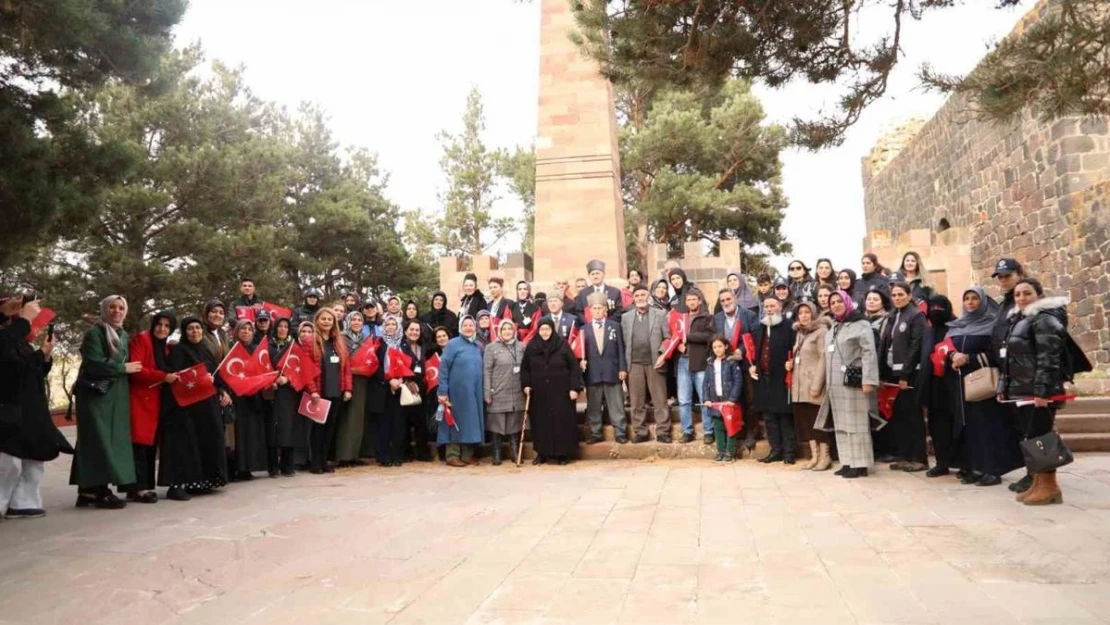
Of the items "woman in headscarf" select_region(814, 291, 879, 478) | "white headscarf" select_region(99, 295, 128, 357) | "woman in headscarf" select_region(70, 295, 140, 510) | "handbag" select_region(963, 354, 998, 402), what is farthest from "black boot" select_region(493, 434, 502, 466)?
"handbag" select_region(963, 354, 998, 402)

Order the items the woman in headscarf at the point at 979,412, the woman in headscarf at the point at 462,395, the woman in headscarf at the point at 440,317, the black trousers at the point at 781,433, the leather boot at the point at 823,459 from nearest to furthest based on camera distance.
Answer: the woman in headscarf at the point at 979,412, the leather boot at the point at 823,459, the black trousers at the point at 781,433, the woman in headscarf at the point at 462,395, the woman in headscarf at the point at 440,317

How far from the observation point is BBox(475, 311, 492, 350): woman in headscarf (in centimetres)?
870

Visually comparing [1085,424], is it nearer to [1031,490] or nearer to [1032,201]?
[1031,490]

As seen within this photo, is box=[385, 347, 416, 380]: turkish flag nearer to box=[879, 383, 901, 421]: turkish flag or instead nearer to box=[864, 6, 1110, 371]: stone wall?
box=[879, 383, 901, 421]: turkish flag

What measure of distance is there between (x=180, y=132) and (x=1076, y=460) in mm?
19745

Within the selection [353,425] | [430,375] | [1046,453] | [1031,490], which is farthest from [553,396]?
[1046,453]

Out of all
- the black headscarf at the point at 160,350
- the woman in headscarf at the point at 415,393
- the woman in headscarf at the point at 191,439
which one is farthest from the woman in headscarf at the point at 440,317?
the black headscarf at the point at 160,350

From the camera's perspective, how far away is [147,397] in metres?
6.20

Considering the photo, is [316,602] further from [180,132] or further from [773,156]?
[773,156]

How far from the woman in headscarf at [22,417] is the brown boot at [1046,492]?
6749 millimetres

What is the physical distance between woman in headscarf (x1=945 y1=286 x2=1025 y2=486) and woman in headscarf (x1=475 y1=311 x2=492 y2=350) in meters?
4.63

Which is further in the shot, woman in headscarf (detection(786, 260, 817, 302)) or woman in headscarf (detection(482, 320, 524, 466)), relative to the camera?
woman in headscarf (detection(786, 260, 817, 302))

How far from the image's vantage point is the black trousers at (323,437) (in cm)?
789

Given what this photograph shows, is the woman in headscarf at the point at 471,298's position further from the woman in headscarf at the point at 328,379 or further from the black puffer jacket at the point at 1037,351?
the black puffer jacket at the point at 1037,351
